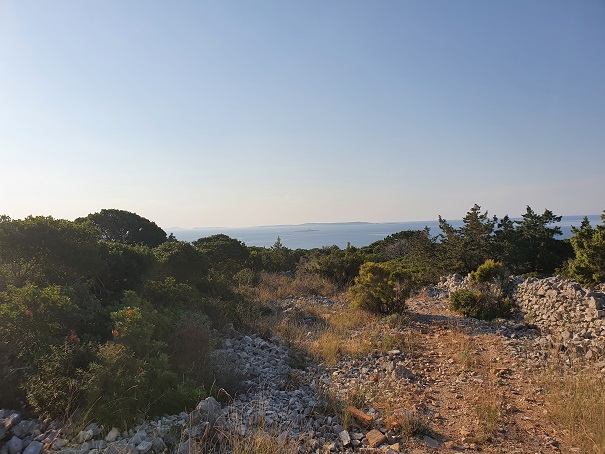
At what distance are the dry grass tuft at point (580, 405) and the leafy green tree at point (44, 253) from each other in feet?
25.6

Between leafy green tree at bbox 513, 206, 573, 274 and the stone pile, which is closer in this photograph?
the stone pile

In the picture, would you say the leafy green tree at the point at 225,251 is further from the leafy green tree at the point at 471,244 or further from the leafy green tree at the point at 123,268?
the leafy green tree at the point at 471,244

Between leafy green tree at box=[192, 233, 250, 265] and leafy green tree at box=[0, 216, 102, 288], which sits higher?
leafy green tree at box=[0, 216, 102, 288]

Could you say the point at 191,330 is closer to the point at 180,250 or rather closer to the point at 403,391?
the point at 403,391

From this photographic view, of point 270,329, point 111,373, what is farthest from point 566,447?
point 270,329

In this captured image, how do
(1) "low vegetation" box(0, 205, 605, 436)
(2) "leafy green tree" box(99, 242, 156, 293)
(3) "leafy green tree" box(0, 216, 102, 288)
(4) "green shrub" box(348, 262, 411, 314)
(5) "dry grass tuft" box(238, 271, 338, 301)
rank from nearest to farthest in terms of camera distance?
(1) "low vegetation" box(0, 205, 605, 436)
(3) "leafy green tree" box(0, 216, 102, 288)
(2) "leafy green tree" box(99, 242, 156, 293)
(4) "green shrub" box(348, 262, 411, 314)
(5) "dry grass tuft" box(238, 271, 338, 301)

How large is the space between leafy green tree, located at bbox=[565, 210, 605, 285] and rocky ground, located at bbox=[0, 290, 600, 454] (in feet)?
6.76

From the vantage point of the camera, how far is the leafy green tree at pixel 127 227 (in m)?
16.9

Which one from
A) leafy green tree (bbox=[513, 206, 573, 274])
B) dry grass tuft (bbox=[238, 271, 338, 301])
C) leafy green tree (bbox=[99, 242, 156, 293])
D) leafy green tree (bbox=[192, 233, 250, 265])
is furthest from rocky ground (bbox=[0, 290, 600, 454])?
leafy green tree (bbox=[192, 233, 250, 265])

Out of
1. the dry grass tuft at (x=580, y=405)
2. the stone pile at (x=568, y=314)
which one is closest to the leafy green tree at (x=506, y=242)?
the stone pile at (x=568, y=314)

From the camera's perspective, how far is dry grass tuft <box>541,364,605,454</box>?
155 inches

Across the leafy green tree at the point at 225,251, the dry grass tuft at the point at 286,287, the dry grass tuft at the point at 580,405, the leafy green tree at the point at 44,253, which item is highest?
the leafy green tree at the point at 44,253

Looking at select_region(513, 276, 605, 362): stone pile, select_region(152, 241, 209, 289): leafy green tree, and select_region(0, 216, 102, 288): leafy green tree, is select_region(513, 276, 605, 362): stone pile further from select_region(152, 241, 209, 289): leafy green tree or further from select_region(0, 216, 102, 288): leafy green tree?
select_region(0, 216, 102, 288): leafy green tree

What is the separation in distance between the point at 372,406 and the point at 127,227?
15.7 m
